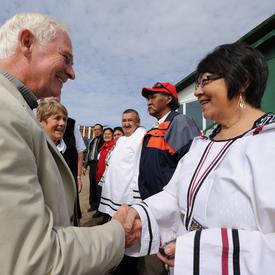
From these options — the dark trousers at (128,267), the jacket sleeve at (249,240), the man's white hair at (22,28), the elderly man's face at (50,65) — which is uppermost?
the man's white hair at (22,28)

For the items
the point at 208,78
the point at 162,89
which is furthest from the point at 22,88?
the point at 162,89

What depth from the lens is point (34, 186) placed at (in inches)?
38.4

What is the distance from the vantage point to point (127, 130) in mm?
4945

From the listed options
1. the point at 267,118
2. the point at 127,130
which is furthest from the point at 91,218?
the point at 267,118

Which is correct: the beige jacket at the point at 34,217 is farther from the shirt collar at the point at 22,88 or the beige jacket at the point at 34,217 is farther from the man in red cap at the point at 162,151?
the man in red cap at the point at 162,151

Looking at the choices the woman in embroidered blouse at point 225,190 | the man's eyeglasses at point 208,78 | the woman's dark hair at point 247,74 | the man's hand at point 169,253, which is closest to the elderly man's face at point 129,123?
the woman in embroidered blouse at point 225,190

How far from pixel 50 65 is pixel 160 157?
6.89ft

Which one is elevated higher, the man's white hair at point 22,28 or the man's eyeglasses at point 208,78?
the man's white hair at point 22,28

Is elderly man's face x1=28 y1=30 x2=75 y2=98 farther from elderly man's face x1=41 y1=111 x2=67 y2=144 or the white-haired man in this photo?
elderly man's face x1=41 y1=111 x2=67 y2=144

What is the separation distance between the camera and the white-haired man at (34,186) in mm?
886

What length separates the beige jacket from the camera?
88cm

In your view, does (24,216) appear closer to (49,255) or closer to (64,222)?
(49,255)

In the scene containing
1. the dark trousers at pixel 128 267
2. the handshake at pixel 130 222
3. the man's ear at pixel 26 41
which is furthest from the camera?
the dark trousers at pixel 128 267

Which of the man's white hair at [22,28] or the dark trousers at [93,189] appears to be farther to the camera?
the dark trousers at [93,189]
